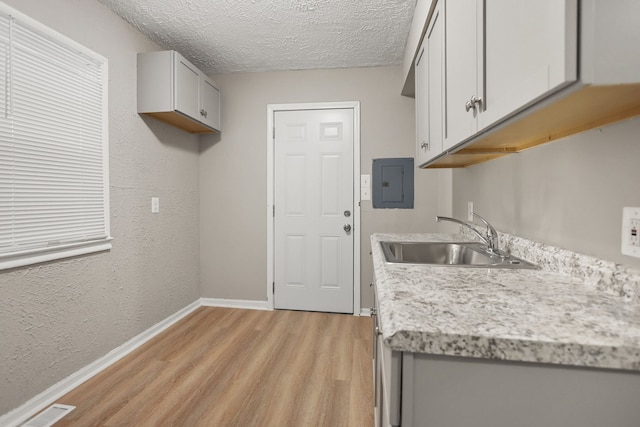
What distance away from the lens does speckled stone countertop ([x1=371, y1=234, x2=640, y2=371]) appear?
57 cm

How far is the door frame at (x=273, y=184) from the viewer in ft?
10.5

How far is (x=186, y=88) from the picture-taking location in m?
2.66

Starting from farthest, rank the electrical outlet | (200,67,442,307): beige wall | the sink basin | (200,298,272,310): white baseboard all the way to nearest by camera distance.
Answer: (200,298,272,310): white baseboard < (200,67,442,307): beige wall < the sink basin < the electrical outlet

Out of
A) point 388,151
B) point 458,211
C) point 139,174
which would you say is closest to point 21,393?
point 139,174

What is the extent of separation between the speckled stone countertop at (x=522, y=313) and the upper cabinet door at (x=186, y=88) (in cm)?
226

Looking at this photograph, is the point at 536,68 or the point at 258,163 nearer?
the point at 536,68

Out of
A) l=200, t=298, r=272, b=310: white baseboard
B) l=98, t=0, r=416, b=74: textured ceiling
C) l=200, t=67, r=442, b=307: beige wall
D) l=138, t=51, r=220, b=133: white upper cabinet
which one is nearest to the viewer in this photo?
l=98, t=0, r=416, b=74: textured ceiling

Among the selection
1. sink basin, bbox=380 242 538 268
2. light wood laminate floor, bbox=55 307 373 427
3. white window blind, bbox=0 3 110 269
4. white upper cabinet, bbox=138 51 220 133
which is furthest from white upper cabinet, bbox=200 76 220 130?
sink basin, bbox=380 242 538 268

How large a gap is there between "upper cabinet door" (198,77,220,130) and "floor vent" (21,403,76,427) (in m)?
2.25

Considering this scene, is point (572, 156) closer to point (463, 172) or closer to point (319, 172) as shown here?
point (463, 172)

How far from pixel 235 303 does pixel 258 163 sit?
1.51 metres

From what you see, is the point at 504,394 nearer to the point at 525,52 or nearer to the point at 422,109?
the point at 525,52

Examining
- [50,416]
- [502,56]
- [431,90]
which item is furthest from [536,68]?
[50,416]

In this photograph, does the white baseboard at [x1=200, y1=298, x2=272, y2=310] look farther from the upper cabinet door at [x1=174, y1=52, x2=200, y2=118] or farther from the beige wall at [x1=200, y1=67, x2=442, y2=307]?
the upper cabinet door at [x1=174, y1=52, x2=200, y2=118]
